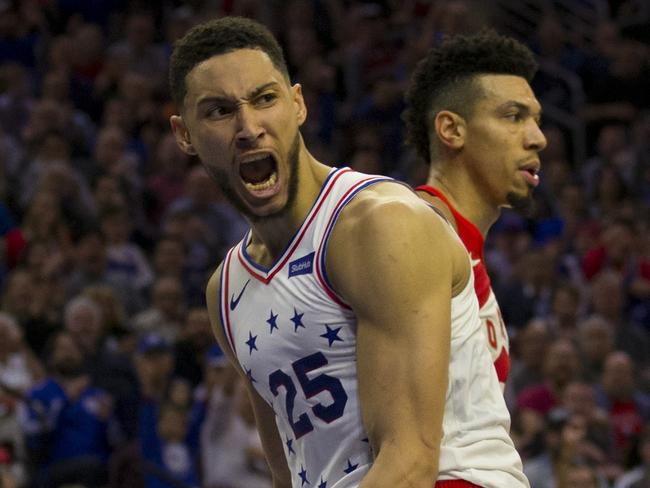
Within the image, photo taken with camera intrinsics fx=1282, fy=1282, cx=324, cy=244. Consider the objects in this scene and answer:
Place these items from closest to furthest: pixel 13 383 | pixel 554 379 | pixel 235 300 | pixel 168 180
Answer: pixel 235 300
pixel 13 383
pixel 554 379
pixel 168 180

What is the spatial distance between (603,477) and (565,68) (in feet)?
18.3

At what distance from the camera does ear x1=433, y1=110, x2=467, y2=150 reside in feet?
13.6

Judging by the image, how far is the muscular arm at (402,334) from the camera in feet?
8.81

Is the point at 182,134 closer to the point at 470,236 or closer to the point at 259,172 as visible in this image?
the point at 259,172

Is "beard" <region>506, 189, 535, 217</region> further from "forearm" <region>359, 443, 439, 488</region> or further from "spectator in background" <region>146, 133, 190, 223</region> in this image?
"spectator in background" <region>146, 133, 190, 223</region>

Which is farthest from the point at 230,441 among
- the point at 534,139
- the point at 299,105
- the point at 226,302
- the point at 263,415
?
the point at 299,105

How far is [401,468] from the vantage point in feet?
8.78

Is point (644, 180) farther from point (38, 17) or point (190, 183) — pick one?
point (38, 17)

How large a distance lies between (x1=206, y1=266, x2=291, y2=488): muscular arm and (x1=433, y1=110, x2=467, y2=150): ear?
105 cm

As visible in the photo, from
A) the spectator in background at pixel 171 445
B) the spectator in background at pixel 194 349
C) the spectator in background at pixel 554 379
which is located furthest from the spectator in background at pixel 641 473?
the spectator in background at pixel 194 349

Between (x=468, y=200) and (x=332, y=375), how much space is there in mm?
1347

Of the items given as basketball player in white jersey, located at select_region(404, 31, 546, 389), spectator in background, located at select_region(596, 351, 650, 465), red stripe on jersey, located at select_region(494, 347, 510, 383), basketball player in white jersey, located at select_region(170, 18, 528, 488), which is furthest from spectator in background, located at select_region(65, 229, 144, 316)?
basketball player in white jersey, located at select_region(170, 18, 528, 488)

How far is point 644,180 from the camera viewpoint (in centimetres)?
1019

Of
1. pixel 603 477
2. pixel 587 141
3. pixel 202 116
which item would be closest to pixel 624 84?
pixel 587 141
